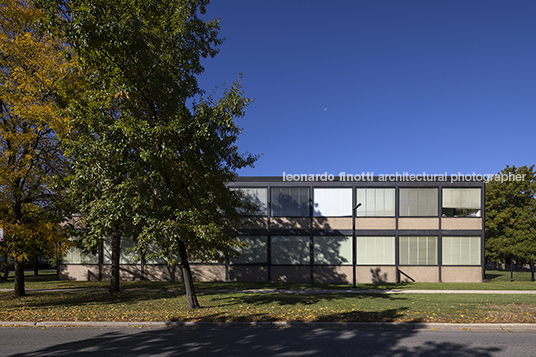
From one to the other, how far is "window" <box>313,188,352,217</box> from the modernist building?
0.07 m

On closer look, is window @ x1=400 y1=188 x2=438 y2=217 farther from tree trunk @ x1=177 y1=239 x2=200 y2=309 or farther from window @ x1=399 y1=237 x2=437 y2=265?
tree trunk @ x1=177 y1=239 x2=200 y2=309

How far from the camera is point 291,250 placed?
24.7 metres

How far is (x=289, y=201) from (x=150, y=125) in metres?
15.3

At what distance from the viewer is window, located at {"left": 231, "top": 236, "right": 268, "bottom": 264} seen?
80.9 feet

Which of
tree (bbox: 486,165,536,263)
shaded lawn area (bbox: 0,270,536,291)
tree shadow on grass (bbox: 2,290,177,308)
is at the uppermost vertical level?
tree (bbox: 486,165,536,263)

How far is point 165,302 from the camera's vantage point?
14133 mm

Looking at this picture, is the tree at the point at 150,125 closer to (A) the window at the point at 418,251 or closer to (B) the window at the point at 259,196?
(B) the window at the point at 259,196

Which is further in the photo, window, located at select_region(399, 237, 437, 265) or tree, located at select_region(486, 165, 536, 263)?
tree, located at select_region(486, 165, 536, 263)

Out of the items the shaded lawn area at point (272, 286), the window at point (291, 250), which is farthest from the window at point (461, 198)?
the window at point (291, 250)

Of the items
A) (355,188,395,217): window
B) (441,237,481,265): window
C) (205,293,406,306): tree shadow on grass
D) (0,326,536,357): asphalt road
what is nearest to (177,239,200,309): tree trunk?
(205,293,406,306): tree shadow on grass

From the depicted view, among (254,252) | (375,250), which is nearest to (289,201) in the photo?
(254,252)

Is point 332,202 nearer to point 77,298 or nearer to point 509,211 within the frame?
point 77,298

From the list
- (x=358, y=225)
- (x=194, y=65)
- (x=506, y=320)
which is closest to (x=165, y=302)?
(x=194, y=65)

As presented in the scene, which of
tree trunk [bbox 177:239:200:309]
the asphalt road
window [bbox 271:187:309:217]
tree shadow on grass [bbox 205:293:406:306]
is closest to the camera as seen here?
the asphalt road
